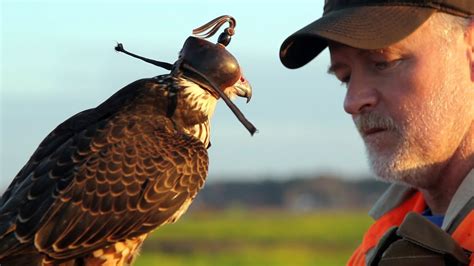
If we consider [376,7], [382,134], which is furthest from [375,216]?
[376,7]

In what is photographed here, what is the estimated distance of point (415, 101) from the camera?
168 inches

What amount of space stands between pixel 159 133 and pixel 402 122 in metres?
1.06

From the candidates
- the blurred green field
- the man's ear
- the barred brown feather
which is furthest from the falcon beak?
the blurred green field

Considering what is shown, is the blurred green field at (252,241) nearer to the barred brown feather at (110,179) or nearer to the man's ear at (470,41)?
the barred brown feather at (110,179)

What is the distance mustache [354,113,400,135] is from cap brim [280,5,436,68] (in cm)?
30

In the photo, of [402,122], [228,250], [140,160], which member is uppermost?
[402,122]

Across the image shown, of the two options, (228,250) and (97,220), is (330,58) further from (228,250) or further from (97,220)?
(228,250)

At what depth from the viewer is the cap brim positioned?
4223mm

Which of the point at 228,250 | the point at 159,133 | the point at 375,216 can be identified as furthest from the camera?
the point at 228,250

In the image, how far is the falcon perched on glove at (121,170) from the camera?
14.0 ft

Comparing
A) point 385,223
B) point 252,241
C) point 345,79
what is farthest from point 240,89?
point 252,241

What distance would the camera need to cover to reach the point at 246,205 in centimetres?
7394

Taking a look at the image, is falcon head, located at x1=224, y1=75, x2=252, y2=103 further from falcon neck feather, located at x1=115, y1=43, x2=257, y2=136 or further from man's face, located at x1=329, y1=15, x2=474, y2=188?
man's face, located at x1=329, y1=15, x2=474, y2=188

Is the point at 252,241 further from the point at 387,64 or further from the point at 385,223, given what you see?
the point at 387,64
